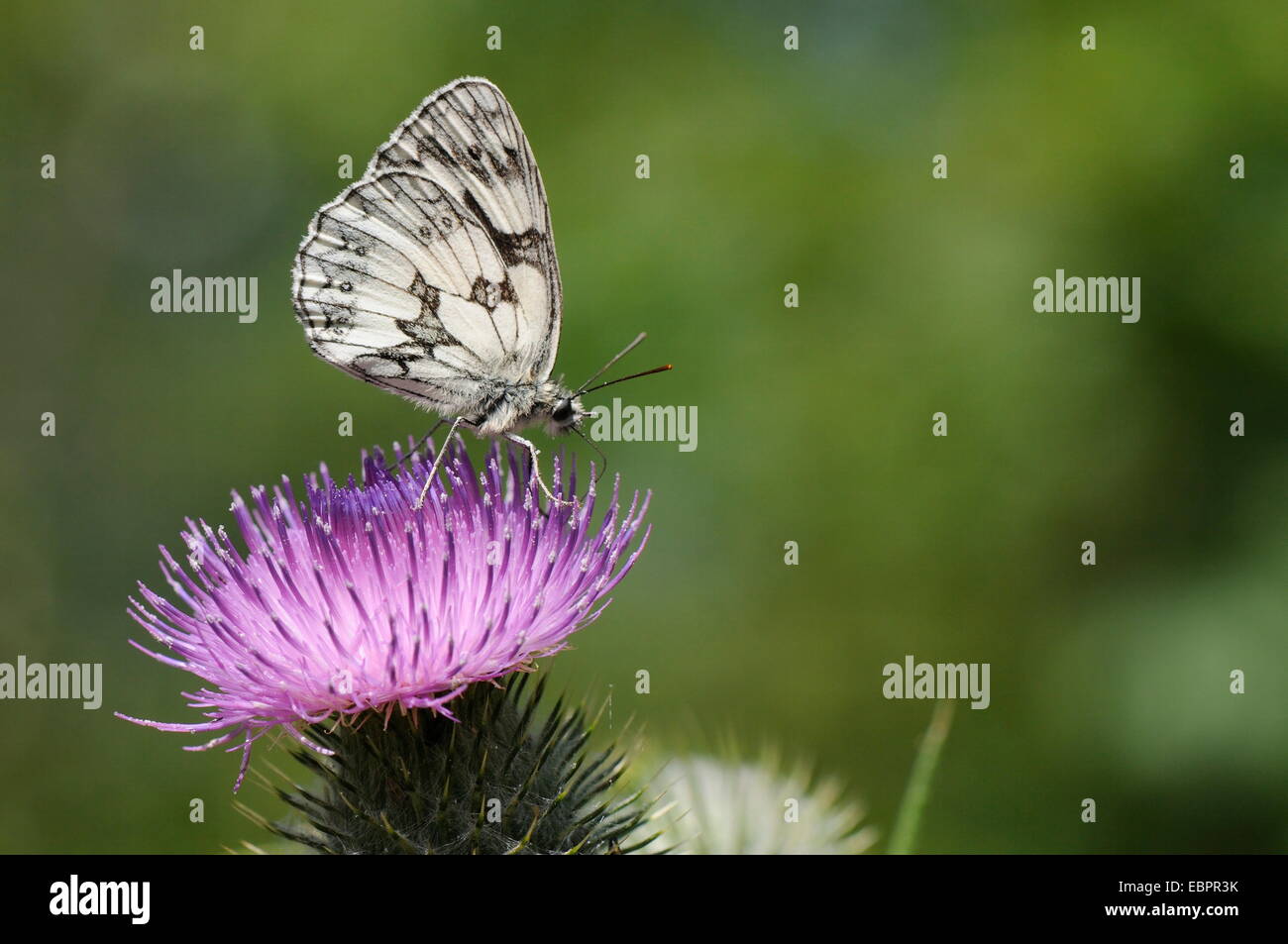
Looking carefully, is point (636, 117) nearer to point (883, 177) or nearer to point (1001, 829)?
point (883, 177)

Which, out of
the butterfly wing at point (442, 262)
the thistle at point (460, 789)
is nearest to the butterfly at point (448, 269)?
the butterfly wing at point (442, 262)

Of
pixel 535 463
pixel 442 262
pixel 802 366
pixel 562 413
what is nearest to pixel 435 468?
pixel 535 463

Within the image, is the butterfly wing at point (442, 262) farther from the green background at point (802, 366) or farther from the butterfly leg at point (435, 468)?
the green background at point (802, 366)

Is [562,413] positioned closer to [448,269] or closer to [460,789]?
[448,269]

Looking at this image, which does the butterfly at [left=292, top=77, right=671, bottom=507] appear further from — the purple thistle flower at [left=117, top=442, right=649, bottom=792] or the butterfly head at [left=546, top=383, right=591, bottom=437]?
the purple thistle flower at [left=117, top=442, right=649, bottom=792]

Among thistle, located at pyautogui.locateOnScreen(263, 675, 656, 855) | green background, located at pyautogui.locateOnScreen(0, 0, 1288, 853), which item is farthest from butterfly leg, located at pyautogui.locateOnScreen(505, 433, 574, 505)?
green background, located at pyautogui.locateOnScreen(0, 0, 1288, 853)

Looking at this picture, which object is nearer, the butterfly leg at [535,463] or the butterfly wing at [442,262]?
the butterfly leg at [535,463]
